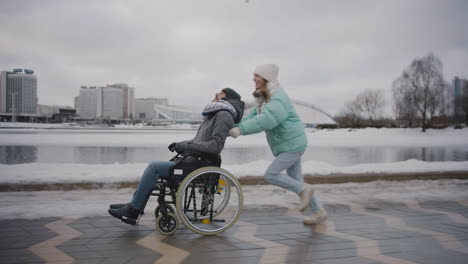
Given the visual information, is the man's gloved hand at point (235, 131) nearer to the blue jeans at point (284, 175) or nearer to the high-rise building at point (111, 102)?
the blue jeans at point (284, 175)

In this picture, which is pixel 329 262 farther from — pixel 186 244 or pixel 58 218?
pixel 58 218

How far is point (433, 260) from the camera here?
9.41ft

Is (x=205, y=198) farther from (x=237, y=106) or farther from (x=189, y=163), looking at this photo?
(x=237, y=106)

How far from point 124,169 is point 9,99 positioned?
391ft

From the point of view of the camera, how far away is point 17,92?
112 metres

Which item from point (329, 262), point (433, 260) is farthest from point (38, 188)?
point (433, 260)


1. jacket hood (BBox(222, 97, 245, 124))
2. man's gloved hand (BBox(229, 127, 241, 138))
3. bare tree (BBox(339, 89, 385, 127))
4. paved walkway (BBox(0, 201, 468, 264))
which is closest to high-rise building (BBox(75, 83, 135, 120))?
bare tree (BBox(339, 89, 385, 127))

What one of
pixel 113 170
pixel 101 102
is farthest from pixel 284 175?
pixel 101 102

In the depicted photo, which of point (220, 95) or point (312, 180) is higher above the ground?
point (220, 95)

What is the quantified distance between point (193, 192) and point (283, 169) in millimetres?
971

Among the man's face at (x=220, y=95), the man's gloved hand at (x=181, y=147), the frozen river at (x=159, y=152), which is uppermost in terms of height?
the man's face at (x=220, y=95)

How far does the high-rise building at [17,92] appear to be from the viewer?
107194 millimetres

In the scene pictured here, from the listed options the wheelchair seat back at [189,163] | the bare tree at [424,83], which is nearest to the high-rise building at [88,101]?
the bare tree at [424,83]

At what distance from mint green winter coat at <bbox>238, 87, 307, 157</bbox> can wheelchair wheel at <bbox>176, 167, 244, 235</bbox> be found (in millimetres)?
502
